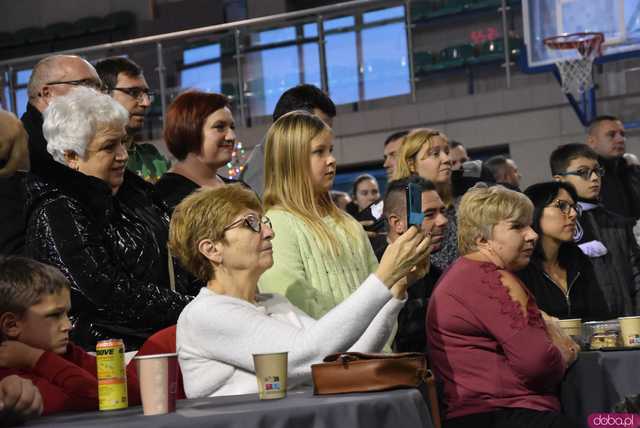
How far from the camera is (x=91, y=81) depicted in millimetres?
3953

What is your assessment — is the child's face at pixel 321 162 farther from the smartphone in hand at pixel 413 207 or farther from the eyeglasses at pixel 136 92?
the eyeglasses at pixel 136 92

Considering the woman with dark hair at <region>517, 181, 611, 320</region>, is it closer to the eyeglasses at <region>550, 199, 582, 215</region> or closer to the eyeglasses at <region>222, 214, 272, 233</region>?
the eyeglasses at <region>550, 199, 582, 215</region>

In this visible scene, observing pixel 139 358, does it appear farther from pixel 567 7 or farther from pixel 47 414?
pixel 567 7

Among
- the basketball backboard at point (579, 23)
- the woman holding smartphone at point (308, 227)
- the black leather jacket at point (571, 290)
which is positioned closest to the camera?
the woman holding smartphone at point (308, 227)

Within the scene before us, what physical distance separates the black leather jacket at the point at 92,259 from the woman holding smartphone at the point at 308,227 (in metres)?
0.33

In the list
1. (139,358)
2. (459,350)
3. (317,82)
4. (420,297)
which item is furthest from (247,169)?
(317,82)

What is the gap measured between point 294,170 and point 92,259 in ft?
2.37

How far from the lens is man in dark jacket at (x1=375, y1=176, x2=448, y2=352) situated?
4.15m

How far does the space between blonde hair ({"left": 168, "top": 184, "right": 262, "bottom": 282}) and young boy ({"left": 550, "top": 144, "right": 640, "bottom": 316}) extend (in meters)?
2.59

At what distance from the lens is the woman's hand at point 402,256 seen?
8.46 ft

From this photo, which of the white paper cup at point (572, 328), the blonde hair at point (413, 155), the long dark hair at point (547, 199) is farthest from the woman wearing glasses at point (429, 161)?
the white paper cup at point (572, 328)

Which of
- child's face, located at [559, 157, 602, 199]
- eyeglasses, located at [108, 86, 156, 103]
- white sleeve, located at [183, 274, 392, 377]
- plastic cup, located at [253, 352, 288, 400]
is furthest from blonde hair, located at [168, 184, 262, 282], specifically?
child's face, located at [559, 157, 602, 199]

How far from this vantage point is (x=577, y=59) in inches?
391

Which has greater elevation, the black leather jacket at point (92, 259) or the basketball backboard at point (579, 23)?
the basketball backboard at point (579, 23)
